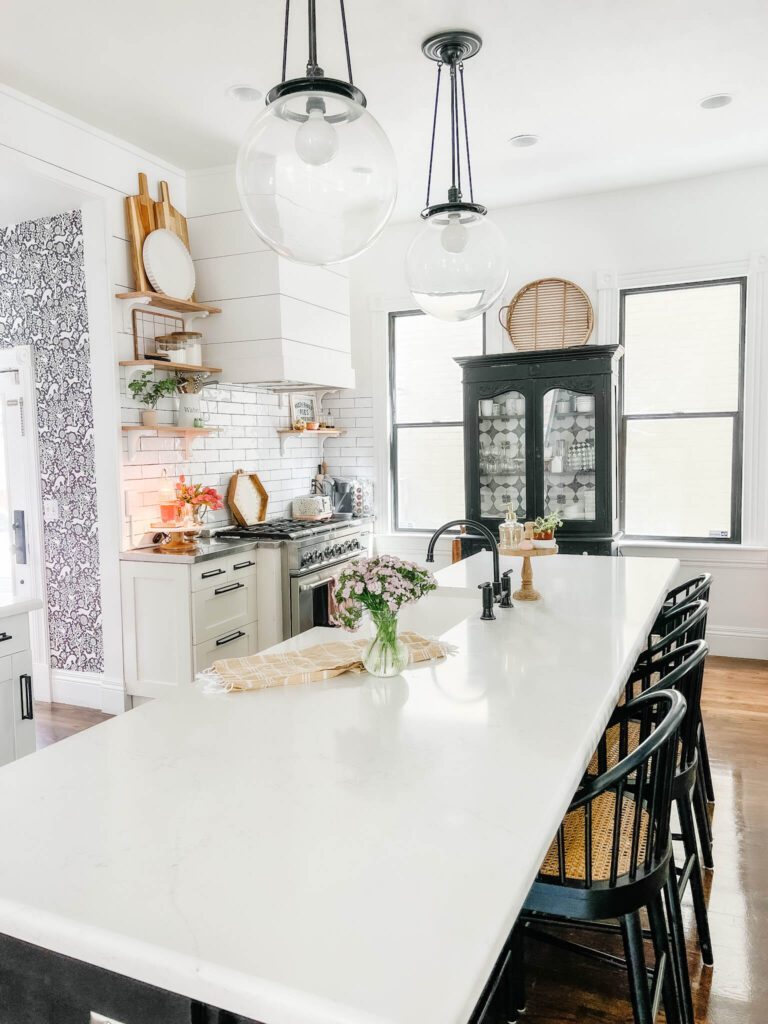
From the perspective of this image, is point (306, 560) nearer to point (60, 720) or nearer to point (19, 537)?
point (60, 720)

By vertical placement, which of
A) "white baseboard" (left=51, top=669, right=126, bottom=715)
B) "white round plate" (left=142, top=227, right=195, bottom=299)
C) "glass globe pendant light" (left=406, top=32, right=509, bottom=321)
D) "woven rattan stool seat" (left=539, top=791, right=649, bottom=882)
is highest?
"white round plate" (left=142, top=227, right=195, bottom=299)

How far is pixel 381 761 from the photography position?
145 cm

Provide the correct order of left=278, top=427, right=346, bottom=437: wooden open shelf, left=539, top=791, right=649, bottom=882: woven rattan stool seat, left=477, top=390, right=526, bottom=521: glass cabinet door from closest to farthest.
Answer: left=539, top=791, right=649, bottom=882: woven rattan stool seat → left=477, top=390, right=526, bottom=521: glass cabinet door → left=278, top=427, right=346, bottom=437: wooden open shelf

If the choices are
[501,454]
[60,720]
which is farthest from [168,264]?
[60,720]

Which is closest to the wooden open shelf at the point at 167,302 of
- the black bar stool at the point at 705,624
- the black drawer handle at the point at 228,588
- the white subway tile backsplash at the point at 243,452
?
the white subway tile backsplash at the point at 243,452

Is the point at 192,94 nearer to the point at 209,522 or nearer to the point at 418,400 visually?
the point at 209,522

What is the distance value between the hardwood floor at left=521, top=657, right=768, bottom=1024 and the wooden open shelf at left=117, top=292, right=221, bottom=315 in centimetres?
353

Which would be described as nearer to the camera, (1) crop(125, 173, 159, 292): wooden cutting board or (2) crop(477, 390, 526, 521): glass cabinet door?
(1) crop(125, 173, 159, 292): wooden cutting board

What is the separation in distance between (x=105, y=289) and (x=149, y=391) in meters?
0.59

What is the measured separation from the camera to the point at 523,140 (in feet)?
13.7

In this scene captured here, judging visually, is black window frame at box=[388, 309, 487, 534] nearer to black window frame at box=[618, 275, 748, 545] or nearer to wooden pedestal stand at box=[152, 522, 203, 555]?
black window frame at box=[618, 275, 748, 545]

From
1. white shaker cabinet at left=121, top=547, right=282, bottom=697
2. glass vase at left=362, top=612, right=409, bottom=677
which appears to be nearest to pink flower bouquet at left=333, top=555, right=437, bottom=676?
glass vase at left=362, top=612, right=409, bottom=677

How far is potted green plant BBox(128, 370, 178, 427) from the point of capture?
4176mm

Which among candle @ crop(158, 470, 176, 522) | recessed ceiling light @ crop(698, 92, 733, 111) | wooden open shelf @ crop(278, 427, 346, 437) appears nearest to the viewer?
recessed ceiling light @ crop(698, 92, 733, 111)
